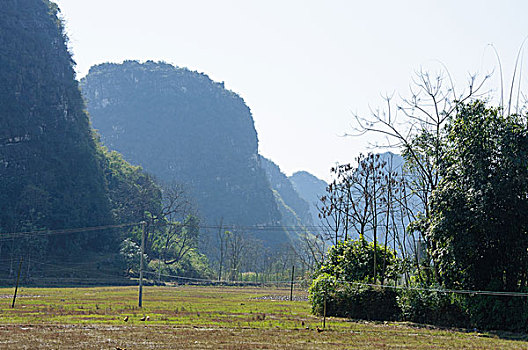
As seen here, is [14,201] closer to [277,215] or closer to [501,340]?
[501,340]

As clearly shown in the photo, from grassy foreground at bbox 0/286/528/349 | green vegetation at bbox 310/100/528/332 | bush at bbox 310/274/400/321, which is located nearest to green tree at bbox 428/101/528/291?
green vegetation at bbox 310/100/528/332

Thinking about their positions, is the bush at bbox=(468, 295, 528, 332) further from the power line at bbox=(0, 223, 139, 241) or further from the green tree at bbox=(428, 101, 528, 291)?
the power line at bbox=(0, 223, 139, 241)

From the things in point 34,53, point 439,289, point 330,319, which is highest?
point 34,53

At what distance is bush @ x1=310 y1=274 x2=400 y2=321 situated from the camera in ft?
81.3

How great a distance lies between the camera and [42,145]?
7669 centimetres

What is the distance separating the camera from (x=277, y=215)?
181625 millimetres

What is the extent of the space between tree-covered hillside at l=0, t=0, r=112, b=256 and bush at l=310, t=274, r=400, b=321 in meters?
47.0

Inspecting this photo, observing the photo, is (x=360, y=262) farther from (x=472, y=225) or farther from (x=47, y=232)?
(x=47, y=232)

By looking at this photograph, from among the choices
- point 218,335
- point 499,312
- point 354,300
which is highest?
point 499,312

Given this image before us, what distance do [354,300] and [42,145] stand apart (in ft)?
205

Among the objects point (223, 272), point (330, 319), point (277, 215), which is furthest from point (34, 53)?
point (277, 215)

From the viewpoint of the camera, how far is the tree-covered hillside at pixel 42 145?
68.9 meters

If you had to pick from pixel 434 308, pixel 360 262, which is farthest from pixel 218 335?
pixel 360 262

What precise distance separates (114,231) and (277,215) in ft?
345
